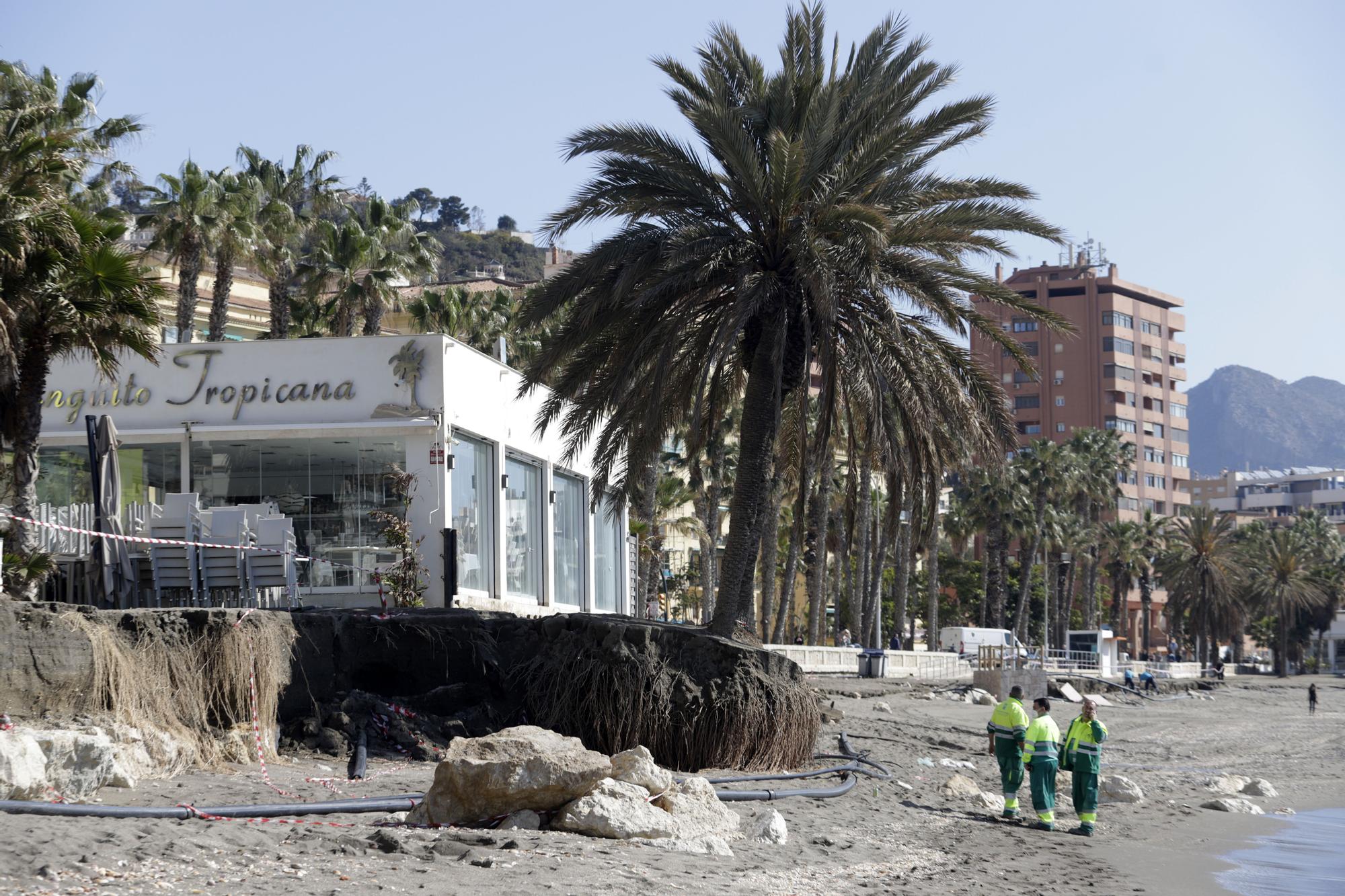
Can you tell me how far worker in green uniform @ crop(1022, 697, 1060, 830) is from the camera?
14516 mm

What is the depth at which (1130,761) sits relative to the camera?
25016mm

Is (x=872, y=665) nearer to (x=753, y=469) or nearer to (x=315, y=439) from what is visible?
(x=315, y=439)

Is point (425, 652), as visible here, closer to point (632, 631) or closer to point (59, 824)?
point (632, 631)

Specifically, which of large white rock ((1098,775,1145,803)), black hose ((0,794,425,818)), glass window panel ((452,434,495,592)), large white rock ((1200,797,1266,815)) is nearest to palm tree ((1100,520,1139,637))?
glass window panel ((452,434,495,592))

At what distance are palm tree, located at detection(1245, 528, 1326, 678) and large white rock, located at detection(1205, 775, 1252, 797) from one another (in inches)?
3008

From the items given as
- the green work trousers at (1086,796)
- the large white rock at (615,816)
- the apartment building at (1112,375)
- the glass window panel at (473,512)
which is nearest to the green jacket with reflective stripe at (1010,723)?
the green work trousers at (1086,796)

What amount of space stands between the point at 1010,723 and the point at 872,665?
98.0 ft

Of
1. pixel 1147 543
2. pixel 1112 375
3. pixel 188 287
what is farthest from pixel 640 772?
pixel 1112 375

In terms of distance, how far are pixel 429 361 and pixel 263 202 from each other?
911 inches

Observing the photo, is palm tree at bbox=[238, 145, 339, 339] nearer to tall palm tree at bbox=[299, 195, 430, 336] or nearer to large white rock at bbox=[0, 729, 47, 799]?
tall palm tree at bbox=[299, 195, 430, 336]

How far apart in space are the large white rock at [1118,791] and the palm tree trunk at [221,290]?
1123 inches

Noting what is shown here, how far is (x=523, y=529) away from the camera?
27.2m

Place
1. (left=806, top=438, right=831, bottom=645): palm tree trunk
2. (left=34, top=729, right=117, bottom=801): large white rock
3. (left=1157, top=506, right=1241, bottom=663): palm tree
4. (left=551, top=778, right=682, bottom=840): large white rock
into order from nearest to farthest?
(left=34, top=729, right=117, bottom=801): large white rock < (left=551, top=778, right=682, bottom=840): large white rock < (left=806, top=438, right=831, bottom=645): palm tree trunk < (left=1157, top=506, right=1241, bottom=663): palm tree

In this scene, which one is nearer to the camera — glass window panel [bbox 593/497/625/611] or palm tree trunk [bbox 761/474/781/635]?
glass window panel [bbox 593/497/625/611]
